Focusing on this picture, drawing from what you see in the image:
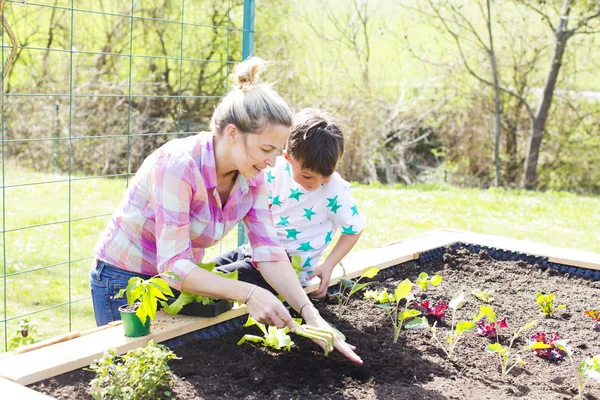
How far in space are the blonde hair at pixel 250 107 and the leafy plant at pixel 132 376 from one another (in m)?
0.71

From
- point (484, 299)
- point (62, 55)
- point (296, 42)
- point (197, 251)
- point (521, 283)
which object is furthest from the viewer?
point (296, 42)

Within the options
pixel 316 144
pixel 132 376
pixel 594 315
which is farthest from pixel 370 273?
pixel 132 376

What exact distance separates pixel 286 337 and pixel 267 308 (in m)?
0.21

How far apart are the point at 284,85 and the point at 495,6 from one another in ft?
10.4

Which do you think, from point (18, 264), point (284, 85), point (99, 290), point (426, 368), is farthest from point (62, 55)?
point (426, 368)

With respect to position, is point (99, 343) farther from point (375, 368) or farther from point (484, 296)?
point (484, 296)

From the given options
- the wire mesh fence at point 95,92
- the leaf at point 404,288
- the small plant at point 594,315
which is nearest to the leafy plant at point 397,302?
the leaf at point 404,288

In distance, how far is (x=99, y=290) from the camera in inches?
97.3

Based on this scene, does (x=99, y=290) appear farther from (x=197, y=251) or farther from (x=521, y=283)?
(x=521, y=283)

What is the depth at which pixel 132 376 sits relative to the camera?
175cm

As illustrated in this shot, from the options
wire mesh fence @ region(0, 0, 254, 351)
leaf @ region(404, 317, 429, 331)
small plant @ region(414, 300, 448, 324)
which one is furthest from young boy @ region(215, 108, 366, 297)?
wire mesh fence @ region(0, 0, 254, 351)

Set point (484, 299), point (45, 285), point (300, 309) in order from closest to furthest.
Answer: point (300, 309) < point (484, 299) < point (45, 285)

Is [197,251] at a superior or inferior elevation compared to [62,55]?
inferior

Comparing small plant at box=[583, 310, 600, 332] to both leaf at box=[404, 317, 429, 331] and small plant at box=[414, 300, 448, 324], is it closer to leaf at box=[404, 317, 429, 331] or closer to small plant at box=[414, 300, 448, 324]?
small plant at box=[414, 300, 448, 324]
